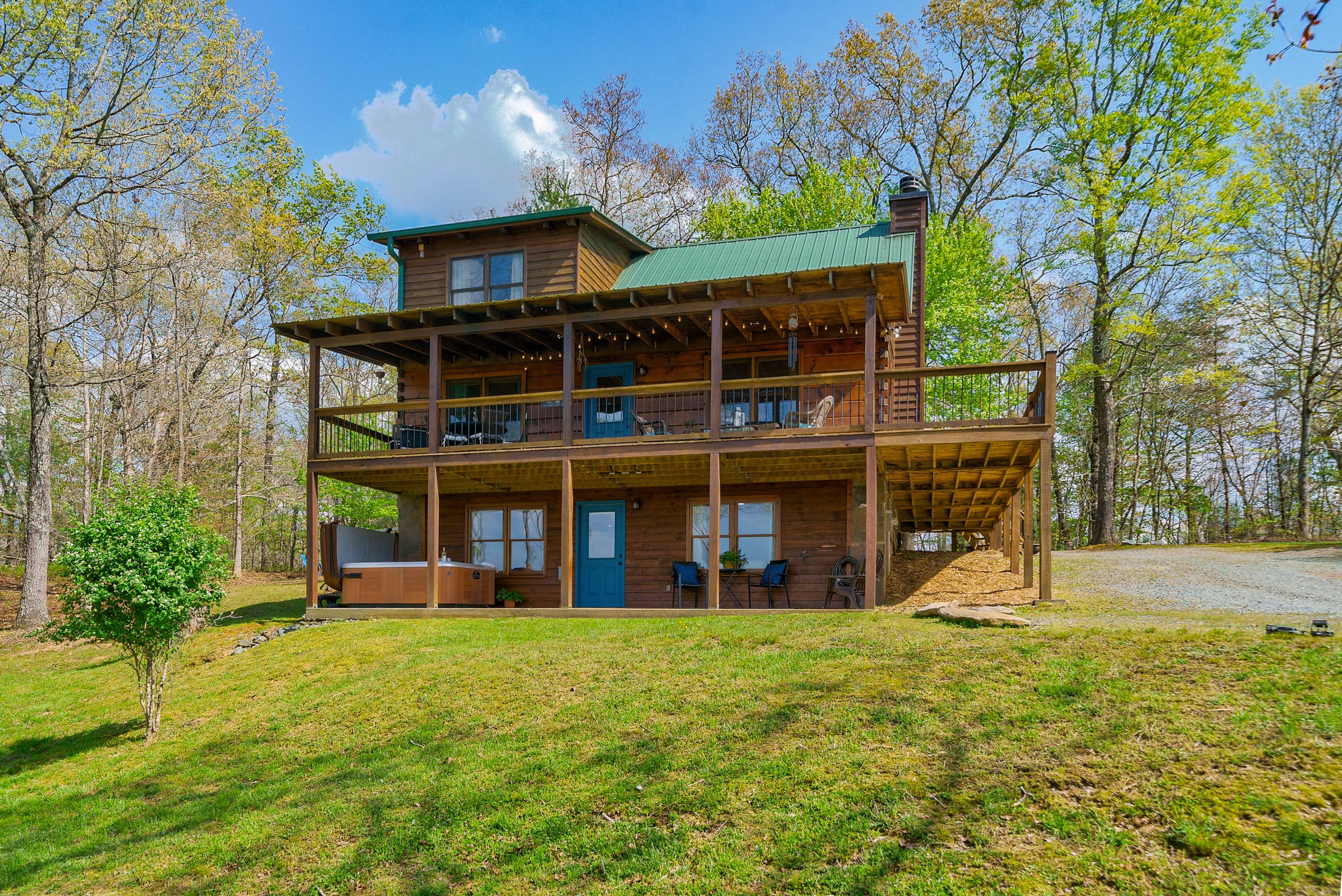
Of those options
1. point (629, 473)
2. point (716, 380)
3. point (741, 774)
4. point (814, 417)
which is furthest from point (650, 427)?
point (741, 774)

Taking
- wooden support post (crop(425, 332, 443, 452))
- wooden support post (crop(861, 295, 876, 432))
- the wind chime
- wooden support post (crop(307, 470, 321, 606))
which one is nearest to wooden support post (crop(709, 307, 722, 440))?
the wind chime

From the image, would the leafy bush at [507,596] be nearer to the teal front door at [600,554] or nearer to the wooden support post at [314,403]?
the teal front door at [600,554]

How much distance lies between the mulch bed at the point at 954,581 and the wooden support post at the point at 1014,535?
0.55 ft

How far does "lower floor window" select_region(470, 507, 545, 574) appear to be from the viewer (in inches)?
658

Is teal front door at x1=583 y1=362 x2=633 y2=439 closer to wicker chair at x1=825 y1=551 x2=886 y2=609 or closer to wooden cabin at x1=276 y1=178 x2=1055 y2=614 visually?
wooden cabin at x1=276 y1=178 x2=1055 y2=614

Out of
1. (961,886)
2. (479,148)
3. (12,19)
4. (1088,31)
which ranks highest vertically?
(479,148)

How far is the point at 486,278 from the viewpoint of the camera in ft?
55.2

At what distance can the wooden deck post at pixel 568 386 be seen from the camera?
44.8ft

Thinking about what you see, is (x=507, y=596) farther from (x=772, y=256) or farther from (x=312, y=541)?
(x=772, y=256)

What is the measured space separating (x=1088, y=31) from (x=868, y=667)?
78.1ft

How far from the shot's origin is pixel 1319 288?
74.4 ft

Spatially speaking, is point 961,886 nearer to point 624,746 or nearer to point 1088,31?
point 624,746

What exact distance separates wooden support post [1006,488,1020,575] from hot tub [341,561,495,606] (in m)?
9.71

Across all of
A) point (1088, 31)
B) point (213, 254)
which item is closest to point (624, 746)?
point (213, 254)
